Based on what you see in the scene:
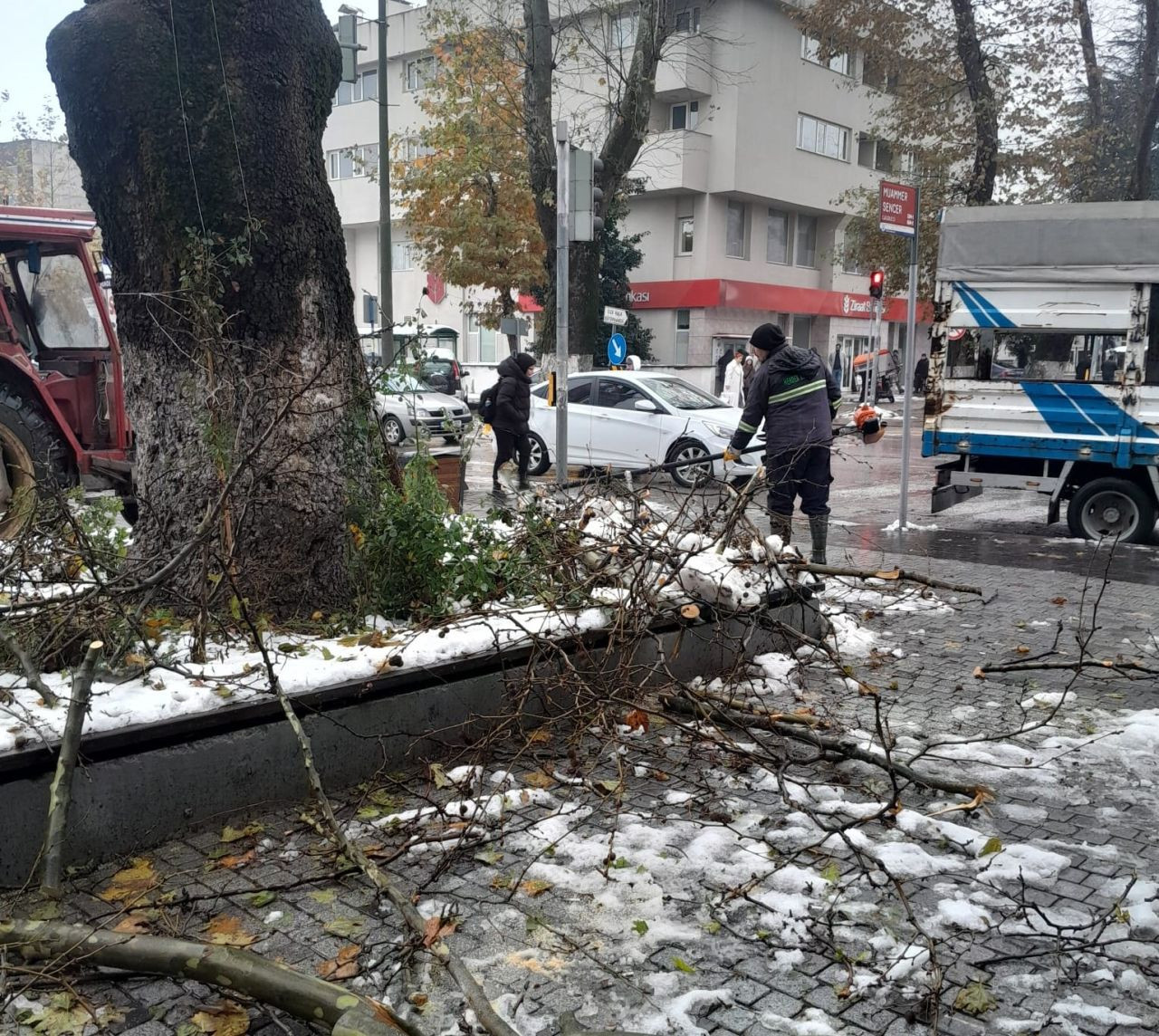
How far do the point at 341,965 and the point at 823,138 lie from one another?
1669 inches

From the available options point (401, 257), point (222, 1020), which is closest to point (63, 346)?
point (222, 1020)

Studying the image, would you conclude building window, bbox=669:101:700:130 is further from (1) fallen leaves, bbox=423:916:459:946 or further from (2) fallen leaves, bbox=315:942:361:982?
(2) fallen leaves, bbox=315:942:361:982

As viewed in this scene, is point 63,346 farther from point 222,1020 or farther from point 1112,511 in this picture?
point 1112,511

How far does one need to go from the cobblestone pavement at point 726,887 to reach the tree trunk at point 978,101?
18.8 metres

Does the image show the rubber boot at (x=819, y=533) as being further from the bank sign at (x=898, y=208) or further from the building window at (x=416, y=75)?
the building window at (x=416, y=75)

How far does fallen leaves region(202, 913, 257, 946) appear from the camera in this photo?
3.27m

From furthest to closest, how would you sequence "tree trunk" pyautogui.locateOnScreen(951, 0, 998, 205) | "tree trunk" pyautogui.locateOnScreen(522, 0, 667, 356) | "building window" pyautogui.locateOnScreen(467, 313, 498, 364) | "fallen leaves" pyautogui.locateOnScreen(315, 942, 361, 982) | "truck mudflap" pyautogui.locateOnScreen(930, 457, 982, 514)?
1. "building window" pyautogui.locateOnScreen(467, 313, 498, 364)
2. "tree trunk" pyautogui.locateOnScreen(951, 0, 998, 205)
3. "tree trunk" pyautogui.locateOnScreen(522, 0, 667, 356)
4. "truck mudflap" pyautogui.locateOnScreen(930, 457, 982, 514)
5. "fallen leaves" pyautogui.locateOnScreen(315, 942, 361, 982)

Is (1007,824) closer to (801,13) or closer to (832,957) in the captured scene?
(832,957)

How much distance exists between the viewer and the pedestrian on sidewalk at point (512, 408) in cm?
1458

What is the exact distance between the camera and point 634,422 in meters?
16.1

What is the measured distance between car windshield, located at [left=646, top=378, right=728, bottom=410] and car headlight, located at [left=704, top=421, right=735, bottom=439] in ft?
2.20

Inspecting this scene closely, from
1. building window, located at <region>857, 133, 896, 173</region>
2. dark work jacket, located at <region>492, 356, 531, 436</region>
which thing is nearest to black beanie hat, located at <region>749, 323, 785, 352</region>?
dark work jacket, located at <region>492, 356, 531, 436</region>

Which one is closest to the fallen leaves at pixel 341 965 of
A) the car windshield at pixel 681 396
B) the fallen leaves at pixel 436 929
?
the fallen leaves at pixel 436 929

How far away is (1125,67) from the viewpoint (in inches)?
1221
